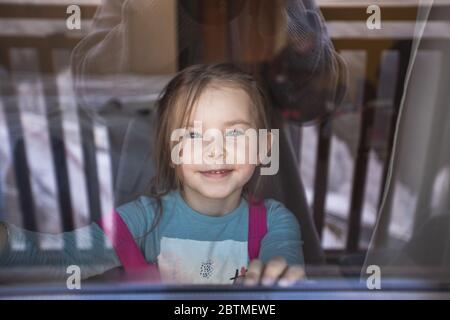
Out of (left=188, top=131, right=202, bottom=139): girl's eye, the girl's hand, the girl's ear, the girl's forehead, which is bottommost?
the girl's hand

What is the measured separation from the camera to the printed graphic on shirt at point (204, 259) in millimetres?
1178

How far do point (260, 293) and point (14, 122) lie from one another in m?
0.74

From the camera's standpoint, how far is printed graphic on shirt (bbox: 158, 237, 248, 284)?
1178mm

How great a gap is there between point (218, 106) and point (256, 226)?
310 millimetres

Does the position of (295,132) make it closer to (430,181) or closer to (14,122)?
(430,181)

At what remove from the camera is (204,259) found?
1181 millimetres

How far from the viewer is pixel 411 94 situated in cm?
125

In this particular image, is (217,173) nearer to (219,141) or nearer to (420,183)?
(219,141)

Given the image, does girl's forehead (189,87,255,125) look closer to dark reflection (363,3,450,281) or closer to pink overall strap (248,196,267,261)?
pink overall strap (248,196,267,261)

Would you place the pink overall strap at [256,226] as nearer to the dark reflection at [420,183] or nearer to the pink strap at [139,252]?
the pink strap at [139,252]

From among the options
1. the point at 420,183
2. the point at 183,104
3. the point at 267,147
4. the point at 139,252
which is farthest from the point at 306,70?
the point at 139,252

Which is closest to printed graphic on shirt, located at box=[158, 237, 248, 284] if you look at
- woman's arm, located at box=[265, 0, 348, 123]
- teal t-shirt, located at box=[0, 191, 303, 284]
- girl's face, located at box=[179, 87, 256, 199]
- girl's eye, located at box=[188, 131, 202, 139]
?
teal t-shirt, located at box=[0, 191, 303, 284]

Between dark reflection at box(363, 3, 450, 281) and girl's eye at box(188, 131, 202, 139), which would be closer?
girl's eye at box(188, 131, 202, 139)

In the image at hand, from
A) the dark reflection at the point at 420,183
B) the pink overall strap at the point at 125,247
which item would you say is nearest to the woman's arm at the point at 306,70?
the dark reflection at the point at 420,183
